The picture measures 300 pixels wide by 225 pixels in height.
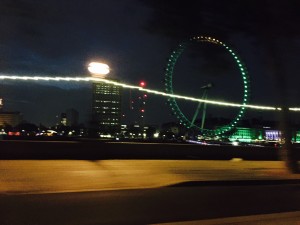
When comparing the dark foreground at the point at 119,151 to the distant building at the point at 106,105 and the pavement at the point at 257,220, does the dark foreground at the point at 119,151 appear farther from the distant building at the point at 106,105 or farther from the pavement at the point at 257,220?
the distant building at the point at 106,105

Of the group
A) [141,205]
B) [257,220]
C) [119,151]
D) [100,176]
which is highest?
[119,151]

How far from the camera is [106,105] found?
5866 cm

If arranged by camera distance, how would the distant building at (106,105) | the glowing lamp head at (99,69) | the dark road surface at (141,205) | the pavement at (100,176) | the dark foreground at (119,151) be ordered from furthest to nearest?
1. the distant building at (106,105)
2. the glowing lamp head at (99,69)
3. the dark foreground at (119,151)
4. the pavement at (100,176)
5. the dark road surface at (141,205)

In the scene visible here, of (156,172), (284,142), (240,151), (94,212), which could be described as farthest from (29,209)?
(240,151)

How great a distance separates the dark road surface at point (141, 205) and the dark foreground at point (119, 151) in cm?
1128

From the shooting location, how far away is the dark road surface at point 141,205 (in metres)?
10.3

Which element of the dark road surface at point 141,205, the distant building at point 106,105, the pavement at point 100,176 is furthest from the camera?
the distant building at point 106,105

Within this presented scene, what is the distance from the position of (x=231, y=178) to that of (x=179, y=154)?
11.2 metres

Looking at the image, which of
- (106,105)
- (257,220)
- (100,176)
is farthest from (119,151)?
(106,105)

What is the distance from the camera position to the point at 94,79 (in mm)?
29484

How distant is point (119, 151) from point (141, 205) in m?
16.2

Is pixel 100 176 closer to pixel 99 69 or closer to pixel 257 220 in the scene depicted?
pixel 257 220

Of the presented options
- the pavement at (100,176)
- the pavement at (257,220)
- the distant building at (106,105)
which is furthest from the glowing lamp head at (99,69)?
the pavement at (257,220)

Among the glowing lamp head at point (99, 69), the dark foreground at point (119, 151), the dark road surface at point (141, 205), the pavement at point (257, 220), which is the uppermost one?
the glowing lamp head at point (99, 69)
